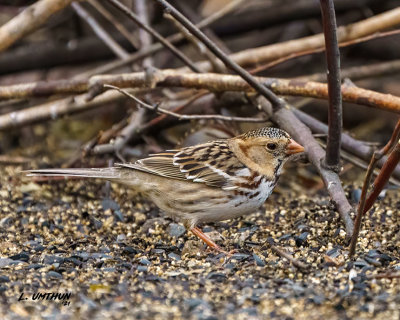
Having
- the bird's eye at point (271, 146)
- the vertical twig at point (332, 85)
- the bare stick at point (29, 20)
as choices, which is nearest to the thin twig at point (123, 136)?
the bare stick at point (29, 20)

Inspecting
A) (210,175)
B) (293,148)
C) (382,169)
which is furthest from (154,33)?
(382,169)

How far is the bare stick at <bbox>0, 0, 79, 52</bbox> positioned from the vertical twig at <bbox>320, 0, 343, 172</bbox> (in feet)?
7.56

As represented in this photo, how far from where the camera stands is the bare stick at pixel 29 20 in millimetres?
5434

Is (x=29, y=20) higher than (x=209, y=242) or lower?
higher

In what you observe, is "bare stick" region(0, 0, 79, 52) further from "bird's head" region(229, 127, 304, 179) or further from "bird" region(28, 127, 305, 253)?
"bird's head" region(229, 127, 304, 179)

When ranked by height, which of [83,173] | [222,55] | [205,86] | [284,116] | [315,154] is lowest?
[83,173]

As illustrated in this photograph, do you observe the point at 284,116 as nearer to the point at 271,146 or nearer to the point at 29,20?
the point at 271,146

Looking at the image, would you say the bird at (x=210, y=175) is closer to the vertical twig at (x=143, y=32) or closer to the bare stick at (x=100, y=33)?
the vertical twig at (x=143, y=32)

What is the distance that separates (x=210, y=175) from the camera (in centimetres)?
461

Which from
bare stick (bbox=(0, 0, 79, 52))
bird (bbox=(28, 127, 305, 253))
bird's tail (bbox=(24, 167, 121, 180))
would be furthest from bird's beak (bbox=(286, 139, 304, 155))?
bare stick (bbox=(0, 0, 79, 52))

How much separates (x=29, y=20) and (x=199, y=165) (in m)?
1.90

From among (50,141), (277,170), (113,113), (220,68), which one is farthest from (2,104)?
(277,170)

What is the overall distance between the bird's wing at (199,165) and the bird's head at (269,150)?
3.3 inches

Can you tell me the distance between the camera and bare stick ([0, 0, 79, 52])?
5.43 m
